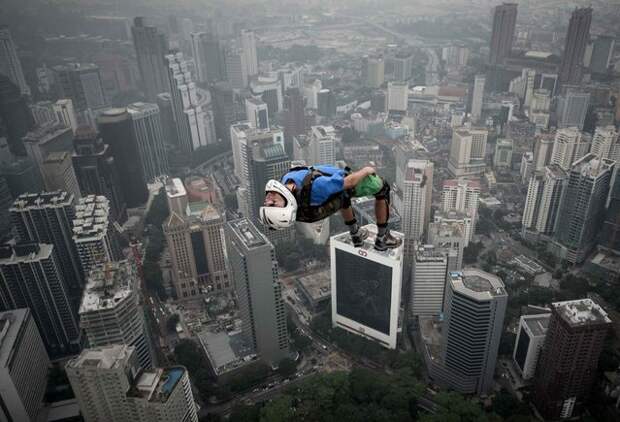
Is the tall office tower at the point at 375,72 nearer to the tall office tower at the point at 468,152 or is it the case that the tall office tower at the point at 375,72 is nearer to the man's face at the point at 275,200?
the tall office tower at the point at 468,152

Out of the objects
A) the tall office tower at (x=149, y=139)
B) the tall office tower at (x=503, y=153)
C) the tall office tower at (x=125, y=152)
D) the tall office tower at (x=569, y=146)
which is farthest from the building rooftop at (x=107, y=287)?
the tall office tower at (x=503, y=153)

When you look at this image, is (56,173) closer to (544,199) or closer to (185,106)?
(185,106)

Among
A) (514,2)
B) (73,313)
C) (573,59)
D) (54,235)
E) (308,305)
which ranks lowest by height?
(308,305)

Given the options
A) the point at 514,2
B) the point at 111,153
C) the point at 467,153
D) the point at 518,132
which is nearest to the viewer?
the point at 111,153

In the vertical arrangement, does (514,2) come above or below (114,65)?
above

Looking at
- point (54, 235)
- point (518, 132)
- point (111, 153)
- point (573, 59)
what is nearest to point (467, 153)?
point (518, 132)

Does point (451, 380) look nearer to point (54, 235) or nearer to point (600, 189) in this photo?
point (600, 189)

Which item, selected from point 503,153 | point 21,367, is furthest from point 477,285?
point 503,153
